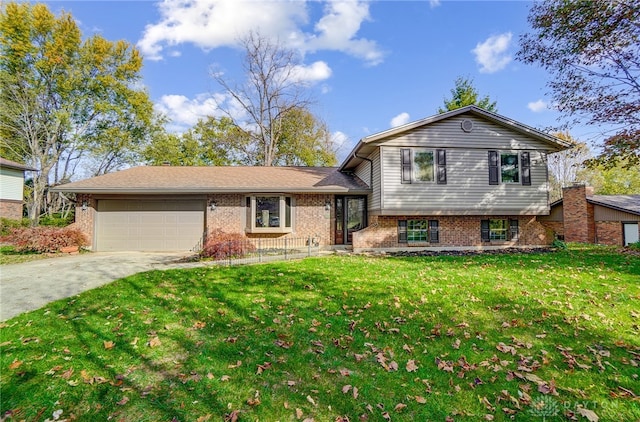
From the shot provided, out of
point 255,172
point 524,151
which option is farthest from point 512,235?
point 255,172

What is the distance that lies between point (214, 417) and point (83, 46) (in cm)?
3059

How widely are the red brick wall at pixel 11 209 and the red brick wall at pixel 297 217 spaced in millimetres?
16564

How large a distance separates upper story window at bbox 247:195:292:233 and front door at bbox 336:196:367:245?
2276 millimetres

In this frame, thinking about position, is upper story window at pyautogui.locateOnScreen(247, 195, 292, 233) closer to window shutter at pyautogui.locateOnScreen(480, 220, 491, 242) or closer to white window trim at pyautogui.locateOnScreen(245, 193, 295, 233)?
white window trim at pyautogui.locateOnScreen(245, 193, 295, 233)

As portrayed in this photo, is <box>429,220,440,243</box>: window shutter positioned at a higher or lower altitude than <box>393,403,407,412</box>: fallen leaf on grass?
higher

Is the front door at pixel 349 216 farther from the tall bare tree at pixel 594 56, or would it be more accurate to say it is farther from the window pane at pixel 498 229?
the tall bare tree at pixel 594 56

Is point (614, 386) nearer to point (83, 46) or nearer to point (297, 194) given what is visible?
point (297, 194)

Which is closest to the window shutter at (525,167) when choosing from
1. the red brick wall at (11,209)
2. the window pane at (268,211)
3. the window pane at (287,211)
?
the window pane at (287,211)

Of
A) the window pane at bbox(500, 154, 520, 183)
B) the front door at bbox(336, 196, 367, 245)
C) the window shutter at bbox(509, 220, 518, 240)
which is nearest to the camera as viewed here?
the window pane at bbox(500, 154, 520, 183)

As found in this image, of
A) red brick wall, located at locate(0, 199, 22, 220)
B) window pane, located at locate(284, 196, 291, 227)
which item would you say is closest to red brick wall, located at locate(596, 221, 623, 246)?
window pane, located at locate(284, 196, 291, 227)

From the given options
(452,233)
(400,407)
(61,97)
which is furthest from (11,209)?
(400,407)

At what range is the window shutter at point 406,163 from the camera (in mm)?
11734

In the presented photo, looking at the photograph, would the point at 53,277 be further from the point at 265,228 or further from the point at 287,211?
the point at 287,211

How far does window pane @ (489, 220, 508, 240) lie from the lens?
12.7 m
